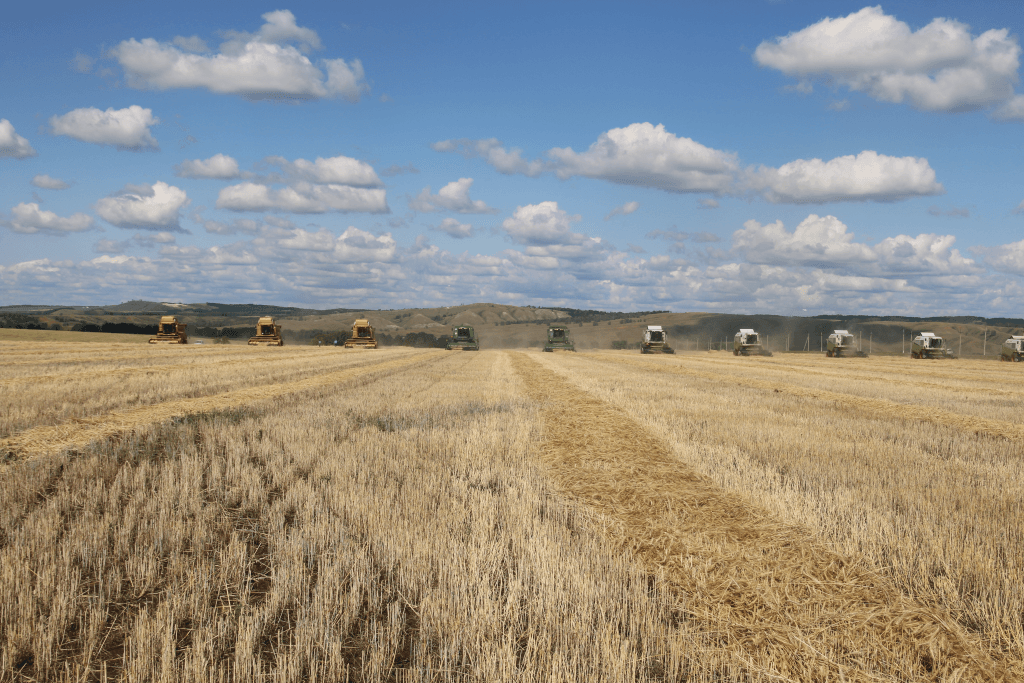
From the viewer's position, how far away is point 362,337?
6762cm

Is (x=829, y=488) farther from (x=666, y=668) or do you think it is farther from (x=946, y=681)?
(x=666, y=668)

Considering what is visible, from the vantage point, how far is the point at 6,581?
13.3ft

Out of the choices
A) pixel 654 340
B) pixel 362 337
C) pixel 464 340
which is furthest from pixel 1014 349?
pixel 362 337

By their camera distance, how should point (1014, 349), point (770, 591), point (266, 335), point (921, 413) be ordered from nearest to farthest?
point (770, 591) → point (921, 413) → point (1014, 349) → point (266, 335)

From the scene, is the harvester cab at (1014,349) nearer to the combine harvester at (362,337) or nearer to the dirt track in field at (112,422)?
the combine harvester at (362,337)

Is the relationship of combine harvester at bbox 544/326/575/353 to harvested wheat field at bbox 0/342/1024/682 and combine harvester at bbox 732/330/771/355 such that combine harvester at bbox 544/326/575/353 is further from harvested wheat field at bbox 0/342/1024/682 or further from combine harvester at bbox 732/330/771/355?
harvested wheat field at bbox 0/342/1024/682

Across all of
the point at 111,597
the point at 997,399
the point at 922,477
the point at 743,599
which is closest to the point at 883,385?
the point at 997,399

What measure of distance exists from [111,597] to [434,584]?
2059 millimetres

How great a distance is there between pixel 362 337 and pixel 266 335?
9.74 metres

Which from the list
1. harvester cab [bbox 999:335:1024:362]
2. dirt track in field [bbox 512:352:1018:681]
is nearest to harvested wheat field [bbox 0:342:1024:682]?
dirt track in field [bbox 512:352:1018:681]

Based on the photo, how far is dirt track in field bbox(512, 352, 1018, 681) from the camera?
3.47 metres

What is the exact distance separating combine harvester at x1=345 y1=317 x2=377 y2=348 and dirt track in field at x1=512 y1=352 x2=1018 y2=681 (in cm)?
5997

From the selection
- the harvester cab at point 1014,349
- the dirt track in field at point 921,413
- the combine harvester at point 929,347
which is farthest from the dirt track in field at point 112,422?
the combine harvester at point 929,347

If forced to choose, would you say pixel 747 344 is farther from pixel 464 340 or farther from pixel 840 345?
pixel 464 340
